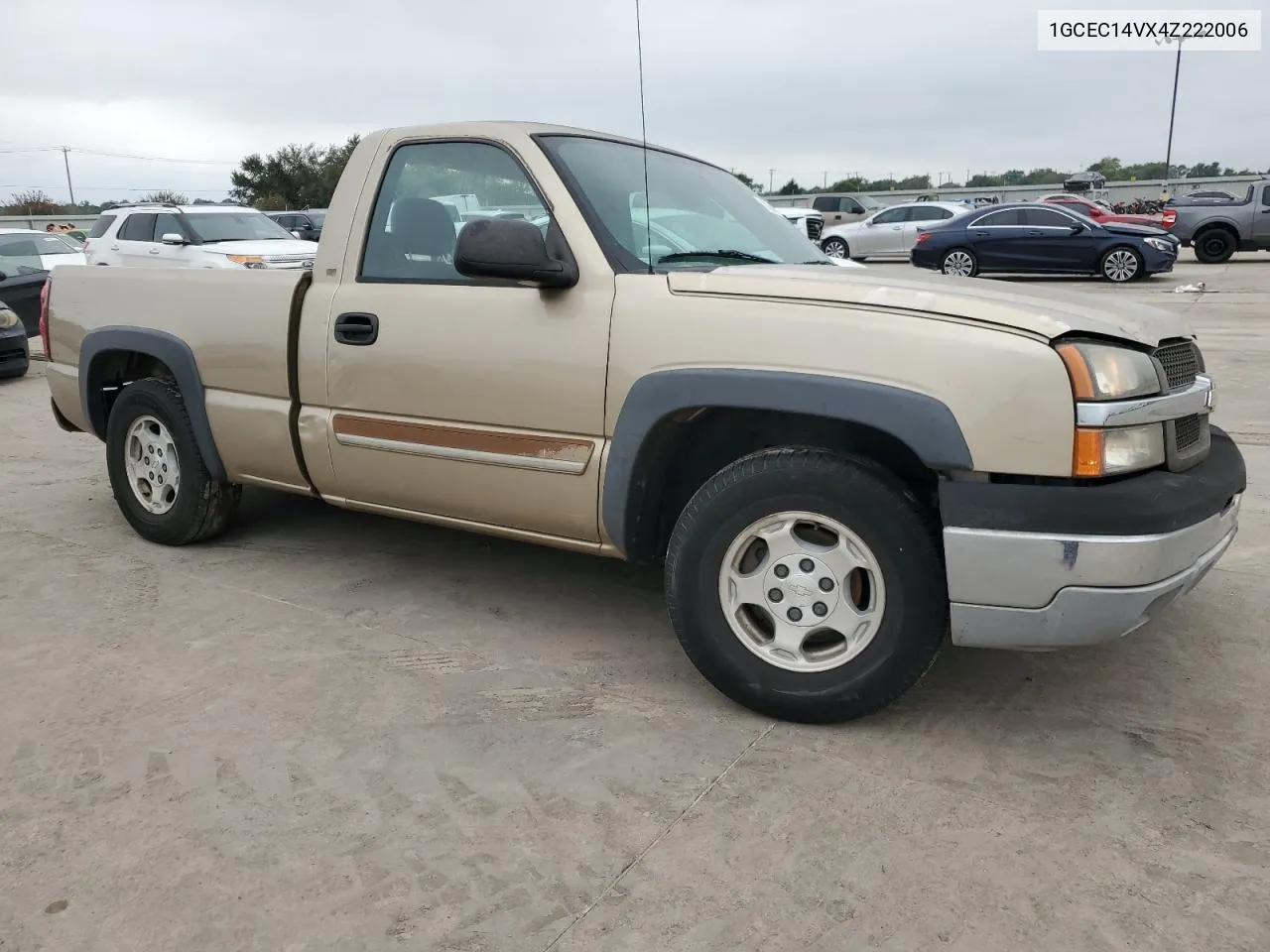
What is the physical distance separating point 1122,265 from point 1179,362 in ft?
54.4

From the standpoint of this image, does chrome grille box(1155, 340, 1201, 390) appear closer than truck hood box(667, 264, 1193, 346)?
No

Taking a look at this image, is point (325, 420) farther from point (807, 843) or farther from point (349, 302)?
point (807, 843)

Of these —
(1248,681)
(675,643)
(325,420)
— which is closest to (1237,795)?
(1248,681)

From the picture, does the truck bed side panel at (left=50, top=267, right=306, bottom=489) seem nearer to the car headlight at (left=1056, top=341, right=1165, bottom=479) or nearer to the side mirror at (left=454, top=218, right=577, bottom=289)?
the side mirror at (left=454, top=218, right=577, bottom=289)

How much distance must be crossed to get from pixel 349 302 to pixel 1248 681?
10.9ft

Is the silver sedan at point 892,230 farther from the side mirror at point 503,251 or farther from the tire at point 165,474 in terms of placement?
the side mirror at point 503,251

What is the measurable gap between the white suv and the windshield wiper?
11.3m

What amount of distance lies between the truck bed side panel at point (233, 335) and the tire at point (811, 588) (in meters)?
1.88

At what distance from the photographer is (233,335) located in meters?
4.20

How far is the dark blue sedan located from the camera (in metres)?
17.6

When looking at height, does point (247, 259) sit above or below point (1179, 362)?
above

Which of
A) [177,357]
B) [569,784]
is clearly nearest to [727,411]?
[569,784]

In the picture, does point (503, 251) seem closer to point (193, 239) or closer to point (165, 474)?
point (165, 474)

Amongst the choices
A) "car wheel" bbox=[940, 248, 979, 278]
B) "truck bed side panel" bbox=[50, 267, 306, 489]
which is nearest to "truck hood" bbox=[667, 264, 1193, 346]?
"truck bed side panel" bbox=[50, 267, 306, 489]
